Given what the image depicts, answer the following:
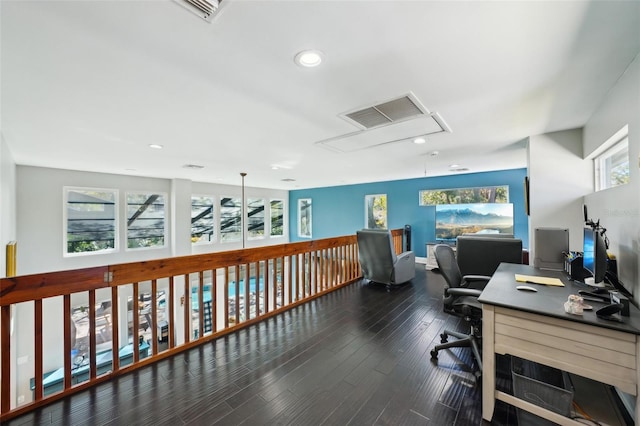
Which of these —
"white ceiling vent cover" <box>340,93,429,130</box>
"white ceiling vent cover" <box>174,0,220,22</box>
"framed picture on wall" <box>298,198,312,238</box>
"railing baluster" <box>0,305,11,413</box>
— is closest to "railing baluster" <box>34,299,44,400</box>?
"railing baluster" <box>0,305,11,413</box>

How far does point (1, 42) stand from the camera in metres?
1.42

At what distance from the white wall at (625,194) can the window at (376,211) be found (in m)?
5.38

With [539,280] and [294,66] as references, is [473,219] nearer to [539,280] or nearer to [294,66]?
[539,280]

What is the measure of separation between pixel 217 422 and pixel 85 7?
8.07 ft

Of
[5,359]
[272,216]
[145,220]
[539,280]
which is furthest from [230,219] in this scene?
[539,280]

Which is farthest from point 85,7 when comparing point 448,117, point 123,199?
point 123,199

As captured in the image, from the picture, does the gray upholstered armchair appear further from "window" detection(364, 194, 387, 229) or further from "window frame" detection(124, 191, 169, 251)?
"window frame" detection(124, 191, 169, 251)

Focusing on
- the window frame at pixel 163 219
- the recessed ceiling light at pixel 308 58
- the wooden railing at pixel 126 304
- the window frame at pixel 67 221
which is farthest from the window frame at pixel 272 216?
the recessed ceiling light at pixel 308 58

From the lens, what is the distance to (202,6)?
1.21 metres

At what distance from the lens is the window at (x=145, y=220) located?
21.2 ft

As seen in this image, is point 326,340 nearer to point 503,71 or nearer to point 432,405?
point 432,405

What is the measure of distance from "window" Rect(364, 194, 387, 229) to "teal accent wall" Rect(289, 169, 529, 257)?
0.15m

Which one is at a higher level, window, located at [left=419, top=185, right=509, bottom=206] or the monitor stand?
window, located at [left=419, top=185, right=509, bottom=206]

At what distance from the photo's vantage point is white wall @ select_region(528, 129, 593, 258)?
3.04 meters
